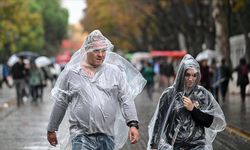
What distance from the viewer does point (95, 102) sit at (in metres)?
6.96

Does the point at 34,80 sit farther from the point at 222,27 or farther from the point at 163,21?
the point at 163,21

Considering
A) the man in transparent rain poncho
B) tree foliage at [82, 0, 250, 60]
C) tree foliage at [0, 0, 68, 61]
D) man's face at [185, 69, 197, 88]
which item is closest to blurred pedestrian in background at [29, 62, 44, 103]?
tree foliage at [82, 0, 250, 60]

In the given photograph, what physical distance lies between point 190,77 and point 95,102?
1.15 metres

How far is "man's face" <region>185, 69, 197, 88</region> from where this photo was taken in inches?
299

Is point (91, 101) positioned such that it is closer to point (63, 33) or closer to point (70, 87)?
point (70, 87)

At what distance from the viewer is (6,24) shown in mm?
56469

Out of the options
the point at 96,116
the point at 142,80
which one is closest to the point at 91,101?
the point at 96,116

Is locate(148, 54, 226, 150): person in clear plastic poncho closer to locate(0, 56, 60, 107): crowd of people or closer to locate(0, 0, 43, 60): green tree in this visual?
locate(0, 56, 60, 107): crowd of people

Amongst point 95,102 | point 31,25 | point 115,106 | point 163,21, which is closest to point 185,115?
point 115,106

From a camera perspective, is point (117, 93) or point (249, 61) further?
point (249, 61)

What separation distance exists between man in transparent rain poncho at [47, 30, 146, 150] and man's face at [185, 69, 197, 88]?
585 millimetres

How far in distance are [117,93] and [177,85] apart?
2.82 feet

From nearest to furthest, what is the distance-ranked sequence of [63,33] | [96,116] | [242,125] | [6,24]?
[96,116]
[242,125]
[6,24]
[63,33]

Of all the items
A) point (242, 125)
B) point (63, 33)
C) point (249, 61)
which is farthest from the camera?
point (63, 33)
